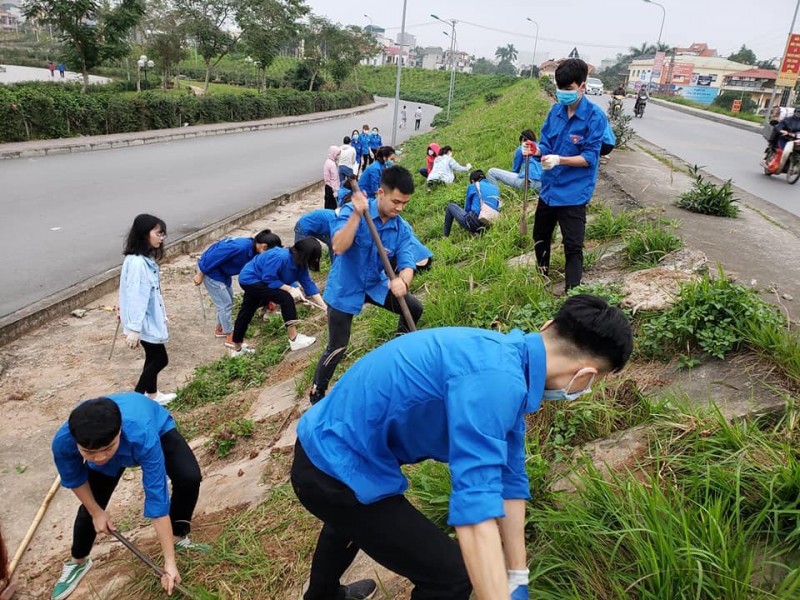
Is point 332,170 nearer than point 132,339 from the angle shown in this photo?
No

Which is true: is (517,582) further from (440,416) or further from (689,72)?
(689,72)

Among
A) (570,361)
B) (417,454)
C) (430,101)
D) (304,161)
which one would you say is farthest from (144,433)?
(430,101)

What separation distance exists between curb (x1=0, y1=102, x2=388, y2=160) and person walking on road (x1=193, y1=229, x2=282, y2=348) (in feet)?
41.4

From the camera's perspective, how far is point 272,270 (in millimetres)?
5266

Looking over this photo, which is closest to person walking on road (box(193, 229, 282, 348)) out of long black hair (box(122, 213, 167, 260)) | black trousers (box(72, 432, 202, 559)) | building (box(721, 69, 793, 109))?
long black hair (box(122, 213, 167, 260))

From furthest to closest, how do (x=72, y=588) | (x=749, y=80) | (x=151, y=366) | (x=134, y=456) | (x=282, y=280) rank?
1. (x=749, y=80)
2. (x=282, y=280)
3. (x=151, y=366)
4. (x=72, y=588)
5. (x=134, y=456)

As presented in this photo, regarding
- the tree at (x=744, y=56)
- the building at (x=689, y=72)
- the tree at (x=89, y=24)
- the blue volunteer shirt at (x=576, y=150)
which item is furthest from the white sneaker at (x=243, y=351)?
the tree at (x=744, y=56)

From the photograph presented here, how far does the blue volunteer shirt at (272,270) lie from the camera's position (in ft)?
17.3

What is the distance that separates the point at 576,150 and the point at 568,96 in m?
0.38

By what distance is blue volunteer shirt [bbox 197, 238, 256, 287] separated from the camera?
5.41 metres

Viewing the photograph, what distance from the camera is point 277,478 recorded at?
3.43m

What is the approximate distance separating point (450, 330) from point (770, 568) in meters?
1.47

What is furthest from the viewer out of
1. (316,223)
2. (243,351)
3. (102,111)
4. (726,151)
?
(102,111)

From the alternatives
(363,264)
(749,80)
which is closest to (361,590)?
(363,264)
